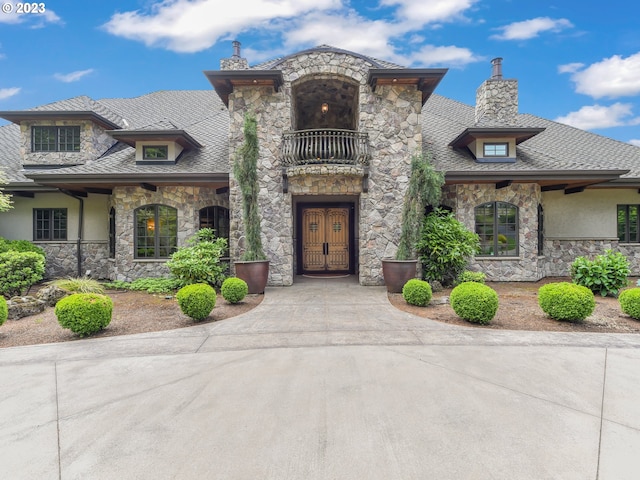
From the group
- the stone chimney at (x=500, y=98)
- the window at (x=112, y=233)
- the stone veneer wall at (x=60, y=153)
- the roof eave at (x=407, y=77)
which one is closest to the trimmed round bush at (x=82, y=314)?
the window at (x=112, y=233)

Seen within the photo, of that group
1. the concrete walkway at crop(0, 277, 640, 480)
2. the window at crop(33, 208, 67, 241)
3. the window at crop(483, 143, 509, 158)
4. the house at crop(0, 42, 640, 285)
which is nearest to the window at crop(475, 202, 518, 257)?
the house at crop(0, 42, 640, 285)

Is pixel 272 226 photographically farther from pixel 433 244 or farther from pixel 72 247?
pixel 72 247

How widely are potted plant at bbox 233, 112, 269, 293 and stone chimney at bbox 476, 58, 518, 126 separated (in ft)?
28.9

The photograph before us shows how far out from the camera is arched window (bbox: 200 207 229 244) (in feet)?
34.8

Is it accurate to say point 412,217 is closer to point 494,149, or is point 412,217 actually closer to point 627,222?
point 494,149

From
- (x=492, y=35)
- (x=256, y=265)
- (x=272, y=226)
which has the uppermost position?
(x=492, y=35)

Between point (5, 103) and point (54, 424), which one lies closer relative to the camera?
point (54, 424)

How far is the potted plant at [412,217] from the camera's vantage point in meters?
8.38

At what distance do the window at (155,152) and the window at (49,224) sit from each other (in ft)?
13.9

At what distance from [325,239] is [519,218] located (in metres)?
6.90

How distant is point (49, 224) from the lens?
11.5m

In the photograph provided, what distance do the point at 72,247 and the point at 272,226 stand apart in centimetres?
799

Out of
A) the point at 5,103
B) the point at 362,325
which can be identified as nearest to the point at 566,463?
the point at 362,325

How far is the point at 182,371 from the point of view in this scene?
12.2 feet
